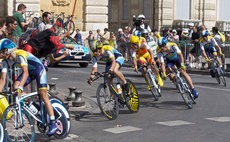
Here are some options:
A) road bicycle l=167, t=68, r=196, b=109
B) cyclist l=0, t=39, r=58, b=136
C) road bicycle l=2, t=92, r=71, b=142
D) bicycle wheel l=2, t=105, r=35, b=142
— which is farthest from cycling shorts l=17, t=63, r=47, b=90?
road bicycle l=167, t=68, r=196, b=109

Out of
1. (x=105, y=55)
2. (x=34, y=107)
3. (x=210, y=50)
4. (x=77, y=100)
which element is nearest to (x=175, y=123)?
(x=105, y=55)

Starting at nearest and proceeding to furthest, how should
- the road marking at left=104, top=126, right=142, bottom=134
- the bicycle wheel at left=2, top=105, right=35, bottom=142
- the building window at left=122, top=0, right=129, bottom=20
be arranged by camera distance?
the bicycle wheel at left=2, top=105, right=35, bottom=142
the road marking at left=104, top=126, right=142, bottom=134
the building window at left=122, top=0, right=129, bottom=20

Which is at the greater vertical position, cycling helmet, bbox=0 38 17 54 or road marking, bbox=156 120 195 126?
cycling helmet, bbox=0 38 17 54

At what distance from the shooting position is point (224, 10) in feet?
120

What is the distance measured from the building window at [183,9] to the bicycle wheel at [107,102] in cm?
2596

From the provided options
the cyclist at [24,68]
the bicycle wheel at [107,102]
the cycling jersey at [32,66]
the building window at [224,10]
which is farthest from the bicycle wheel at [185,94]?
the building window at [224,10]

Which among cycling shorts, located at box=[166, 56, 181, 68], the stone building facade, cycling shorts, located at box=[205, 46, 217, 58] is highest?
the stone building facade

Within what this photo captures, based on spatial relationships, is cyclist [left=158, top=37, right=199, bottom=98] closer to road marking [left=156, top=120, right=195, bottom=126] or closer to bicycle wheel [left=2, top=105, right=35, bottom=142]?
road marking [left=156, top=120, right=195, bottom=126]

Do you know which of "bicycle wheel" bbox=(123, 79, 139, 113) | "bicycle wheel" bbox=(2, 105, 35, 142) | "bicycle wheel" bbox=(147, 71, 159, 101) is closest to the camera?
"bicycle wheel" bbox=(2, 105, 35, 142)

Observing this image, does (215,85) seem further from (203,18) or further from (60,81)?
(203,18)

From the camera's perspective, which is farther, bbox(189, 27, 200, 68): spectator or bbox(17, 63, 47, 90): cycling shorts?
bbox(189, 27, 200, 68): spectator

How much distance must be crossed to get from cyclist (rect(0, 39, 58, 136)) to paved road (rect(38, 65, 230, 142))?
30.0 inches

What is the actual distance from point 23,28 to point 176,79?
4001 millimetres

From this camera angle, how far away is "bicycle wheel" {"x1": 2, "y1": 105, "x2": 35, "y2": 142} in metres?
7.02
